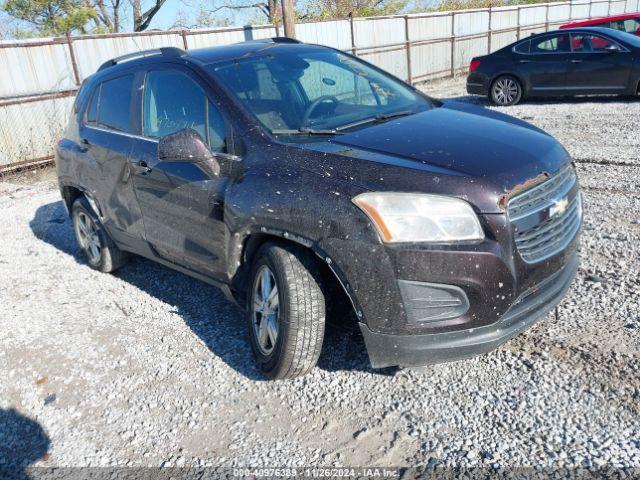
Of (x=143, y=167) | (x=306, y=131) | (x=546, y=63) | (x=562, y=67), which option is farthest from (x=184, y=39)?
(x=306, y=131)

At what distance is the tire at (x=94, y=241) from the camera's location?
5.11 metres

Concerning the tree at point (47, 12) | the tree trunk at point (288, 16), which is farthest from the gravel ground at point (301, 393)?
the tree at point (47, 12)

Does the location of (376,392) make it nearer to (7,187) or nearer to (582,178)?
(582,178)

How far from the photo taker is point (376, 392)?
315 centimetres

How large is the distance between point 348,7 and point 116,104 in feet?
99.4

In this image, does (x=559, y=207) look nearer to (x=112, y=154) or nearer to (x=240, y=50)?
(x=240, y=50)

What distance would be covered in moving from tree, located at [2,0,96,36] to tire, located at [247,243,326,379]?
23785 mm

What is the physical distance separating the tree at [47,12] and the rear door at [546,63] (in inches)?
730

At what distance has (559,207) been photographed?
2.96 m

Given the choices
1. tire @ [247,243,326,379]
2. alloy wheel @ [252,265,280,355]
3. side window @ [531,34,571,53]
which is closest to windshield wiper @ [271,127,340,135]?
tire @ [247,243,326,379]

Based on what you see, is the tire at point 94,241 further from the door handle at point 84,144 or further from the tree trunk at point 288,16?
the tree trunk at point 288,16

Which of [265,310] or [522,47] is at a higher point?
[522,47]

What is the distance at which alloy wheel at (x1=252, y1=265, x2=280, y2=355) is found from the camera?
10.4ft

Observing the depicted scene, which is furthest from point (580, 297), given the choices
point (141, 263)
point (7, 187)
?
point (7, 187)
